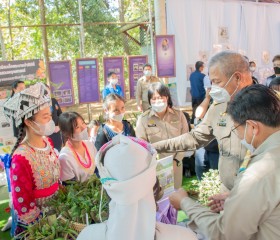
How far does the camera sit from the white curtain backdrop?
848cm

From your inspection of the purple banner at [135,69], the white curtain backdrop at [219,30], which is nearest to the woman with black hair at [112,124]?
the purple banner at [135,69]

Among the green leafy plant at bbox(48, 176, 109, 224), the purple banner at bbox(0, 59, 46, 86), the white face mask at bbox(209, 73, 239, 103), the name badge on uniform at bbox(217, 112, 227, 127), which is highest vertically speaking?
the purple banner at bbox(0, 59, 46, 86)

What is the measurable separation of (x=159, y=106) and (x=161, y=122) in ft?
0.58

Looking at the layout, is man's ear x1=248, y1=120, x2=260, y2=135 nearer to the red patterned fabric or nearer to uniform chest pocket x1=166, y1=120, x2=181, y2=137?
the red patterned fabric

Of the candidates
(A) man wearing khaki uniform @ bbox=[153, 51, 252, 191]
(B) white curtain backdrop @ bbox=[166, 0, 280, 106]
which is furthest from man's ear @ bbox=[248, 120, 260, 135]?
(B) white curtain backdrop @ bbox=[166, 0, 280, 106]

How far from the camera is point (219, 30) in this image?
935 centimetres

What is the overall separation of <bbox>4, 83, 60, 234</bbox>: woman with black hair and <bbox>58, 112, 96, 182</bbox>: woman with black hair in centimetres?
22

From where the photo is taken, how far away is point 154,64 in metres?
7.93

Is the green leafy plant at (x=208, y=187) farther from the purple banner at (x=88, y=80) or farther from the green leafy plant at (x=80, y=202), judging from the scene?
the purple banner at (x=88, y=80)

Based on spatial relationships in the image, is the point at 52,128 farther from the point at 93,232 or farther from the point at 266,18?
the point at 266,18

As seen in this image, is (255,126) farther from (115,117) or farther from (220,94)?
(115,117)

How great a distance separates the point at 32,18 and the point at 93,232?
13.5 metres

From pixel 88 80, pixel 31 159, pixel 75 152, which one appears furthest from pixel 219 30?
pixel 31 159

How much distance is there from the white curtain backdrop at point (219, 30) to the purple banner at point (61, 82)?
9.70 feet
